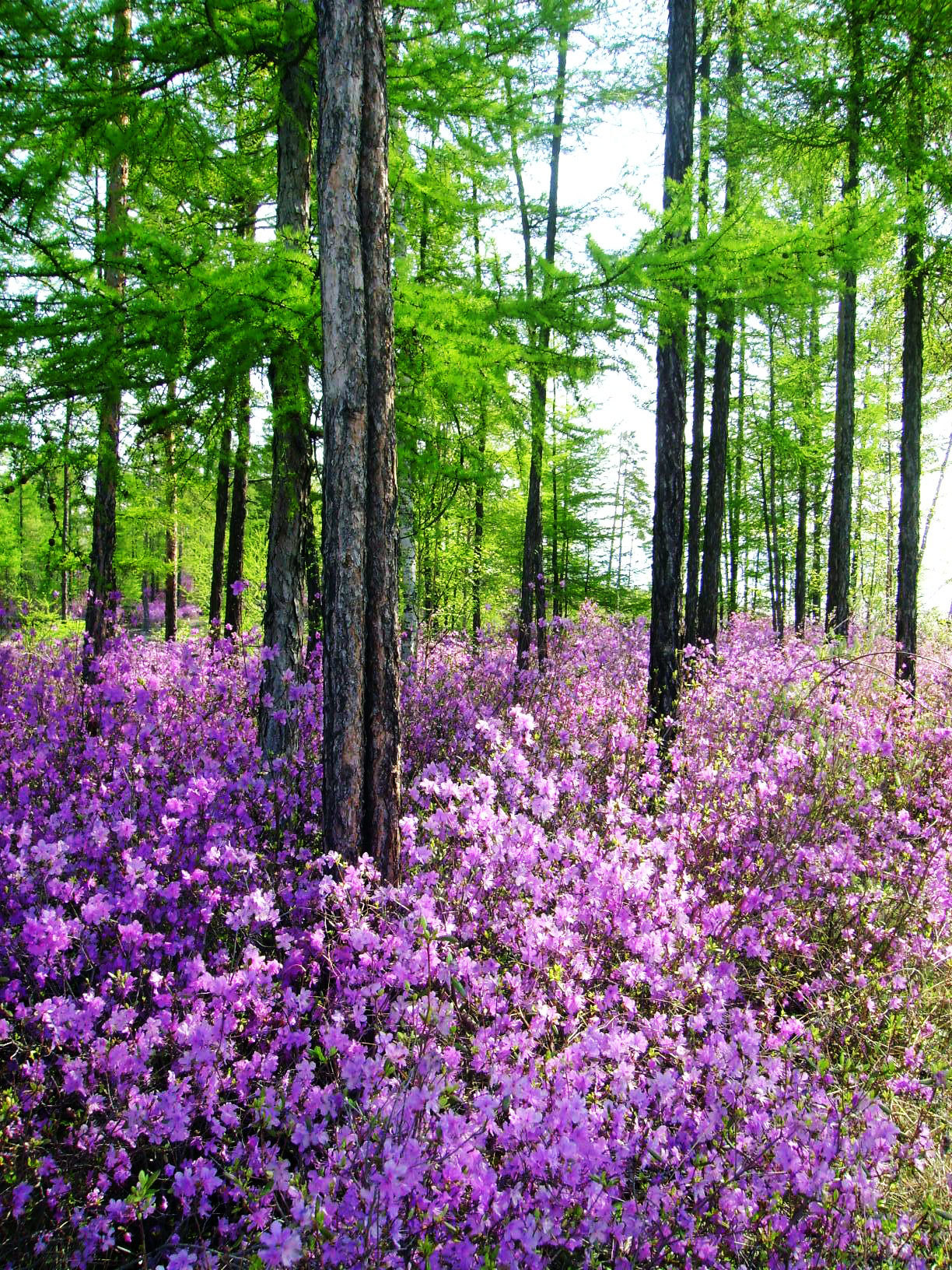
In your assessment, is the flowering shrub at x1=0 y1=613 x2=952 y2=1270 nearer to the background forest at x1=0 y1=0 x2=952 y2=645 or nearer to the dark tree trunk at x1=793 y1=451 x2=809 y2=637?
the background forest at x1=0 y1=0 x2=952 y2=645

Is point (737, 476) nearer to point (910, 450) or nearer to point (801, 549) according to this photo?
point (801, 549)

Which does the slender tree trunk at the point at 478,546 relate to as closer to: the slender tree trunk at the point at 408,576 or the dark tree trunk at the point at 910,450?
the slender tree trunk at the point at 408,576

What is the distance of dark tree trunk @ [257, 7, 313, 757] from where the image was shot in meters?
4.96

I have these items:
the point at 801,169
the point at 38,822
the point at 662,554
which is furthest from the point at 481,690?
the point at 801,169

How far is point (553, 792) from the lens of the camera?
3.36 metres

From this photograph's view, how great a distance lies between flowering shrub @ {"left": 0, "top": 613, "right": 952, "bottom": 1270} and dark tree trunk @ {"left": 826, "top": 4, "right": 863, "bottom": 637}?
7.23 m

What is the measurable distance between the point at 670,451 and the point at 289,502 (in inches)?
150

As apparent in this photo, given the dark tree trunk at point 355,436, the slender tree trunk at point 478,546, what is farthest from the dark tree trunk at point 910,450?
the dark tree trunk at point 355,436

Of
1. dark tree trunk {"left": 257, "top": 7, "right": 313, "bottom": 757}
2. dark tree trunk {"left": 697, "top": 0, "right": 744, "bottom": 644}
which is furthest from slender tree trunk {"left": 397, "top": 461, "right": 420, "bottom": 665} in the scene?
dark tree trunk {"left": 697, "top": 0, "right": 744, "bottom": 644}

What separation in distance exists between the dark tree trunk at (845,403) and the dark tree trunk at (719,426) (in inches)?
62.6

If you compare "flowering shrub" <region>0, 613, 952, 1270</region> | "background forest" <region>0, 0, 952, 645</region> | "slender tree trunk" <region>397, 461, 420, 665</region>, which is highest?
"background forest" <region>0, 0, 952, 645</region>

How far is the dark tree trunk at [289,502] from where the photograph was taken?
496 centimetres

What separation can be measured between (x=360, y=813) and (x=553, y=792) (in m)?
0.93

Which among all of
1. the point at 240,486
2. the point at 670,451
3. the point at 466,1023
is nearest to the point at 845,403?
the point at 670,451
